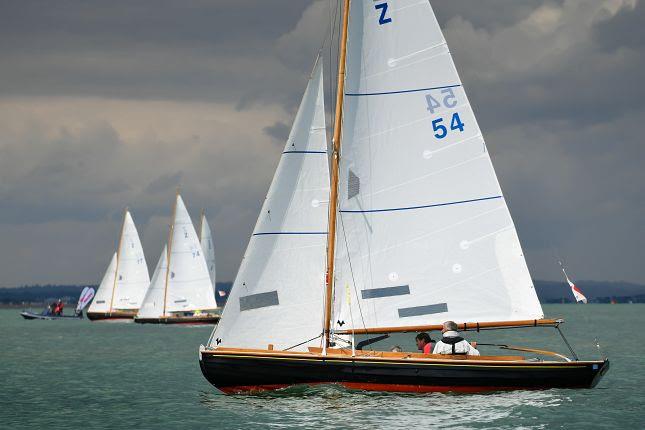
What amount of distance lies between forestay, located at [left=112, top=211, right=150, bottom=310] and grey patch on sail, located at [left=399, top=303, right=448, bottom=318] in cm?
7858

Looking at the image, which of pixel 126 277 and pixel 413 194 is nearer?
pixel 413 194

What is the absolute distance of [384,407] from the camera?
85.8 feet

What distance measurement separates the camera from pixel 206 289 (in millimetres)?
90188

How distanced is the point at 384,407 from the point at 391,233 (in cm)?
489

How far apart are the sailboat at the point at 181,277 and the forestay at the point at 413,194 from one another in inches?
2425

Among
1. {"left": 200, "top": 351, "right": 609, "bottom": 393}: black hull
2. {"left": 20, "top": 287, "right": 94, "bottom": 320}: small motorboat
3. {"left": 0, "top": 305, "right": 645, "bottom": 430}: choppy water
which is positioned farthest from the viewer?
{"left": 20, "top": 287, "right": 94, "bottom": 320}: small motorboat

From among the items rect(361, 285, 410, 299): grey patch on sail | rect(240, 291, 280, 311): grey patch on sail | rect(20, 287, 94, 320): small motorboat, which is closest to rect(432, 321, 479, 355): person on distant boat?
rect(361, 285, 410, 299): grey patch on sail

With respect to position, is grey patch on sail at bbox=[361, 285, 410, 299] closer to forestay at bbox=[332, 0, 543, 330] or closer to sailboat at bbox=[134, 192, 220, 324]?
forestay at bbox=[332, 0, 543, 330]

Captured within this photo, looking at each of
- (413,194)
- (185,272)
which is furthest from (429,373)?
(185,272)

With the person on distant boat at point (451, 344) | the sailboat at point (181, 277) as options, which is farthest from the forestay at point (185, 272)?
the person on distant boat at point (451, 344)

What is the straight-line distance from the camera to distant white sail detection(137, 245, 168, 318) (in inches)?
3543

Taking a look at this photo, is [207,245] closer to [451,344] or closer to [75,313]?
[75,313]

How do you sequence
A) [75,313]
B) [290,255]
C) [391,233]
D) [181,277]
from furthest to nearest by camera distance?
[75,313] → [181,277] → [290,255] → [391,233]

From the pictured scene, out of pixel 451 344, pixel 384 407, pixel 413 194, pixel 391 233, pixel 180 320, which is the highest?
pixel 180 320
